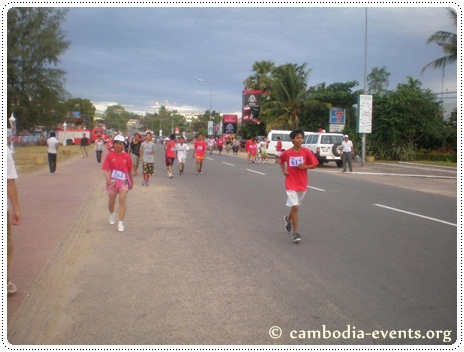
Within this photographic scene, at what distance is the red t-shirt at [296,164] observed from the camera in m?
8.24

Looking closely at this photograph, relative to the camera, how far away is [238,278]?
20.3 ft

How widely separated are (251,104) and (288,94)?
1706 cm

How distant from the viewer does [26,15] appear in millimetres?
45344

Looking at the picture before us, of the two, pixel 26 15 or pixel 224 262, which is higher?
pixel 26 15

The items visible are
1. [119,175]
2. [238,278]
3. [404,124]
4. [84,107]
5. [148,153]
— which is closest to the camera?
[238,278]

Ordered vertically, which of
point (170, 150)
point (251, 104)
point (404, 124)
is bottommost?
point (170, 150)

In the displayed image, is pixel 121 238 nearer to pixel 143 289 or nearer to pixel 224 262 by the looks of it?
pixel 224 262

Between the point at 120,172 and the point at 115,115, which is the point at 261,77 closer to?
the point at 120,172

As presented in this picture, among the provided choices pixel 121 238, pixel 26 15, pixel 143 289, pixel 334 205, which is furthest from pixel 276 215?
pixel 26 15

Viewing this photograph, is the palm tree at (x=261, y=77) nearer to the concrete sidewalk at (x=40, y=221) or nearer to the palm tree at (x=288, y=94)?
the palm tree at (x=288, y=94)

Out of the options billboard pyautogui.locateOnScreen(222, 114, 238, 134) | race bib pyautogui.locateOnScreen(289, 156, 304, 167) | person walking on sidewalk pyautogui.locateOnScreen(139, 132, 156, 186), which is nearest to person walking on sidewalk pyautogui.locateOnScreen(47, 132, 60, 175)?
person walking on sidewalk pyautogui.locateOnScreen(139, 132, 156, 186)

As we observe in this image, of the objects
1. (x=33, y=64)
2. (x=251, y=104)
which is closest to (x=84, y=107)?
(x=251, y=104)

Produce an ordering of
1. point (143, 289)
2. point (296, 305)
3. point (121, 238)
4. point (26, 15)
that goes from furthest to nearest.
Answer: point (26, 15)
point (121, 238)
point (143, 289)
point (296, 305)

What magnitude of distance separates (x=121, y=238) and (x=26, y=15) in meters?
42.7
